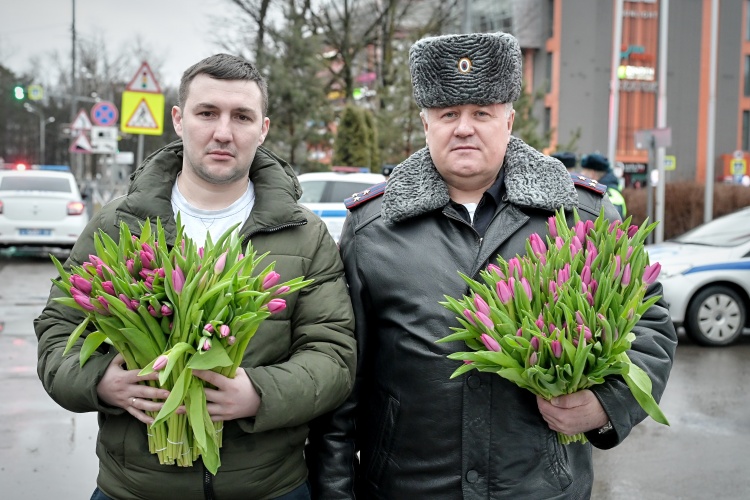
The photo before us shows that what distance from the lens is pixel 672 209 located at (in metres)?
22.0

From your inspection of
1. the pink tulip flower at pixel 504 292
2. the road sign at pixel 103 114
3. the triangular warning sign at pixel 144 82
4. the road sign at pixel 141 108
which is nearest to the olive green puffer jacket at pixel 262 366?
the pink tulip flower at pixel 504 292

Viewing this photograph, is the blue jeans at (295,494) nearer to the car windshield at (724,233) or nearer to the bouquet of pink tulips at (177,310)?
the bouquet of pink tulips at (177,310)

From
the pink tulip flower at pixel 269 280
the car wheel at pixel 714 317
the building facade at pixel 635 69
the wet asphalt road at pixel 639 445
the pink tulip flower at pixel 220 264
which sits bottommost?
the wet asphalt road at pixel 639 445

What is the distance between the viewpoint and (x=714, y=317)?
1034 cm

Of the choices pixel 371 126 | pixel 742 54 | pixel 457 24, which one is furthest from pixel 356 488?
pixel 742 54

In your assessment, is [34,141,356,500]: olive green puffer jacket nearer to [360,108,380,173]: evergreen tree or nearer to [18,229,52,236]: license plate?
[18,229,52,236]: license plate

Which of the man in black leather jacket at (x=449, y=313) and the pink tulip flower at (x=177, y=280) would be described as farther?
the man in black leather jacket at (x=449, y=313)

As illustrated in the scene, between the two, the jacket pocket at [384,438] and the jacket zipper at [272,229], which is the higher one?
the jacket zipper at [272,229]

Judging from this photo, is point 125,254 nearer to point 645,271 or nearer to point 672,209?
point 645,271

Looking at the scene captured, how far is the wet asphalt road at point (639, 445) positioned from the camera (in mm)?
5422

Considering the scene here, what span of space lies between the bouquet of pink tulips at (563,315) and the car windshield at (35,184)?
17.0 m

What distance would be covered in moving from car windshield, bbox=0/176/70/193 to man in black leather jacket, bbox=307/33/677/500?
1650 centimetres

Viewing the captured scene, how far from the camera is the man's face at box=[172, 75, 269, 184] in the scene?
2756 mm

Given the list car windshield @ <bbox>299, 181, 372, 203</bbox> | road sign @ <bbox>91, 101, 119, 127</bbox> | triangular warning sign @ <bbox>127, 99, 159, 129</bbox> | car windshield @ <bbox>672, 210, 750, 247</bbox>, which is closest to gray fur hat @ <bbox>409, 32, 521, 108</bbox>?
car windshield @ <bbox>672, 210, 750, 247</bbox>
